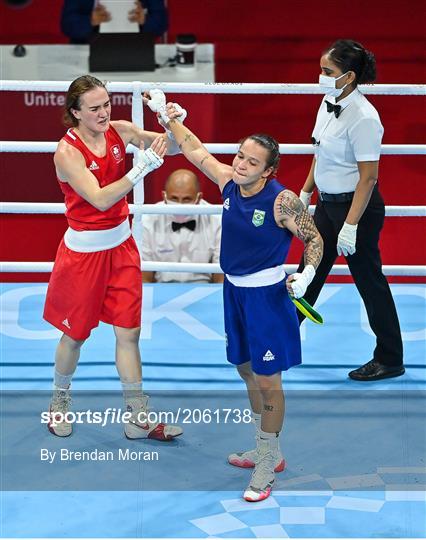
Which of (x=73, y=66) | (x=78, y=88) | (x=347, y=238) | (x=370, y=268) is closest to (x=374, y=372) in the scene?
(x=370, y=268)

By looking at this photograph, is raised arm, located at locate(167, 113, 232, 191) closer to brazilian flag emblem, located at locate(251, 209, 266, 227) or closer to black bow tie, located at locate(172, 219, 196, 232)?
brazilian flag emblem, located at locate(251, 209, 266, 227)

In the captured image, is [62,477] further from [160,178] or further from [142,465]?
[160,178]

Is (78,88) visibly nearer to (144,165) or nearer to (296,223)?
(144,165)

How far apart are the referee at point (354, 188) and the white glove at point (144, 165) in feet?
2.76

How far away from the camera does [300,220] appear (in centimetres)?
388

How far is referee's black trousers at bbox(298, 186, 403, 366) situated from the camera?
462cm

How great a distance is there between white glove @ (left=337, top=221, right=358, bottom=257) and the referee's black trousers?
0.10 m

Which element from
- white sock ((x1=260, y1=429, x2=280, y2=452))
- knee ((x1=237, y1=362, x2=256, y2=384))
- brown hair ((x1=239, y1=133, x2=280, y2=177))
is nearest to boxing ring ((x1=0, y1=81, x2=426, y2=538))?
white sock ((x1=260, y1=429, x2=280, y2=452))

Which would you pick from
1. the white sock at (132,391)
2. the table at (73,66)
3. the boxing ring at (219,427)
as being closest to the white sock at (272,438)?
the boxing ring at (219,427)

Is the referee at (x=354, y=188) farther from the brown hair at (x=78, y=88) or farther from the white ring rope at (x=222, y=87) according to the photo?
the brown hair at (x=78, y=88)

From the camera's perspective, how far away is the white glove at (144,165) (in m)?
4.04

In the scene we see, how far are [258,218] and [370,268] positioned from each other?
979mm

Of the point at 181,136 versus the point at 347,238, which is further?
the point at 347,238

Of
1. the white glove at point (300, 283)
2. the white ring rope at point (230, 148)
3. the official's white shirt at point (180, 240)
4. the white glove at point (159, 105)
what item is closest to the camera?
the white glove at point (300, 283)
